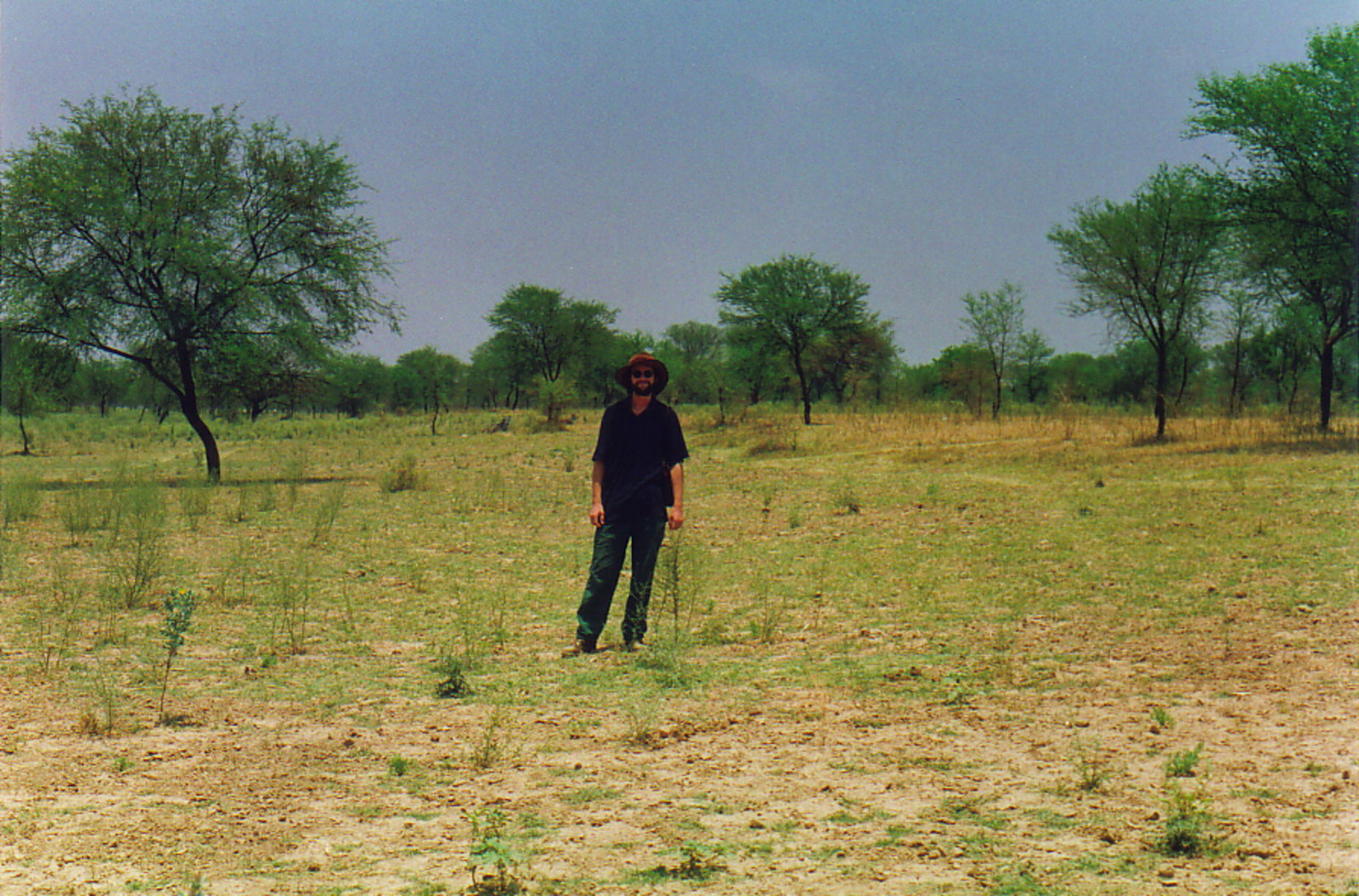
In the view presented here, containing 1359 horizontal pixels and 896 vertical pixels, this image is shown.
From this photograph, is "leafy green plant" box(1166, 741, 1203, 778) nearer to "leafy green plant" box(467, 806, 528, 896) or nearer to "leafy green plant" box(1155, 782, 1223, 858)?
"leafy green plant" box(1155, 782, 1223, 858)

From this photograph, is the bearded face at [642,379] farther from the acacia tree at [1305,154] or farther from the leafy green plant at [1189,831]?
the acacia tree at [1305,154]

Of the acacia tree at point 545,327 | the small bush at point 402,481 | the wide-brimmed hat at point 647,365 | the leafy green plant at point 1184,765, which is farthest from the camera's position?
the acacia tree at point 545,327

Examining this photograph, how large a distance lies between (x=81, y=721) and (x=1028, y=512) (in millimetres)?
11102

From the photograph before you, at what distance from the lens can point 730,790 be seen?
4.16m

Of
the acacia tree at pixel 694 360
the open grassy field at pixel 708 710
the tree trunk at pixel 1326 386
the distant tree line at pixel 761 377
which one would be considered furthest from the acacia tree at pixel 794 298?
the open grassy field at pixel 708 710

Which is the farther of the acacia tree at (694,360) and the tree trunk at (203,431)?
the acacia tree at (694,360)

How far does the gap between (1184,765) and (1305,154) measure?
71.2 ft

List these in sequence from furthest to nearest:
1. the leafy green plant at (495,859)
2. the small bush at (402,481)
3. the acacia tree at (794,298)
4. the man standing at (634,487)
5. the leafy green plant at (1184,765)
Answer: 1. the acacia tree at (794,298)
2. the small bush at (402,481)
3. the man standing at (634,487)
4. the leafy green plant at (1184,765)
5. the leafy green plant at (495,859)

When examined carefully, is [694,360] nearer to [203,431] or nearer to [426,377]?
[426,377]

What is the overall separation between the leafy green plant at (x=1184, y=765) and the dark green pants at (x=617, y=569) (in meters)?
3.41

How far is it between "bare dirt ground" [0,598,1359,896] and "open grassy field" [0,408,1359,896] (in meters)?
0.02

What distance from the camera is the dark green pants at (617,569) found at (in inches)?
264

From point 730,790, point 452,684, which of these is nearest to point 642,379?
point 452,684

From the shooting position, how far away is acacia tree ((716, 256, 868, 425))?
45.8m
